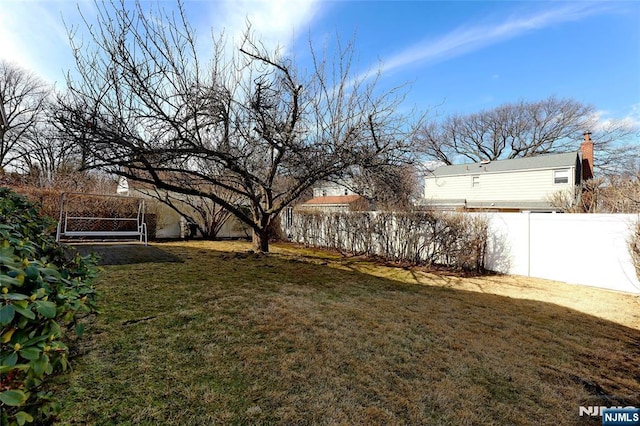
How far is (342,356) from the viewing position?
8.53ft

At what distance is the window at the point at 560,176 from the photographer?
16.2 meters

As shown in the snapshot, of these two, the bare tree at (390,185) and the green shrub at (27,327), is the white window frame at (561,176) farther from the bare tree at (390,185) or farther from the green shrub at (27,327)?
the green shrub at (27,327)

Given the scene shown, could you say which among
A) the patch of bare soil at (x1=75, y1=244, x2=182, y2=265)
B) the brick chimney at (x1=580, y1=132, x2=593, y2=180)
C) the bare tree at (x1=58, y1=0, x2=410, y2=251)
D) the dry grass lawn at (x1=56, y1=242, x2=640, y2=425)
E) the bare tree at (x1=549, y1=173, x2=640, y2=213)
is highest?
the brick chimney at (x1=580, y1=132, x2=593, y2=180)

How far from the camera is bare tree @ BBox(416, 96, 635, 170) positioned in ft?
75.1

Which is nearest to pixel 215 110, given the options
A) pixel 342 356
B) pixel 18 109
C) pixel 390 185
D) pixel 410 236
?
pixel 390 185

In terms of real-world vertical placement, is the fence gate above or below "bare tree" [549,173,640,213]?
below

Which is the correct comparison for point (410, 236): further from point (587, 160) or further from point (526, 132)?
point (526, 132)

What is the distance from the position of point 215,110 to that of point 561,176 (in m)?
19.0

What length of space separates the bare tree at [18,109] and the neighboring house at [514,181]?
2555cm

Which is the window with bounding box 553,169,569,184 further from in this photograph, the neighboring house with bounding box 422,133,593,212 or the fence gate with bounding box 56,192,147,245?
the fence gate with bounding box 56,192,147,245

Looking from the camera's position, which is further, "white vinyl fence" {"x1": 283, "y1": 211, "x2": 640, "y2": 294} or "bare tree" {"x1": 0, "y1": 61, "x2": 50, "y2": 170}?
"bare tree" {"x1": 0, "y1": 61, "x2": 50, "y2": 170}

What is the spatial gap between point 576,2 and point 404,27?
2882 mm

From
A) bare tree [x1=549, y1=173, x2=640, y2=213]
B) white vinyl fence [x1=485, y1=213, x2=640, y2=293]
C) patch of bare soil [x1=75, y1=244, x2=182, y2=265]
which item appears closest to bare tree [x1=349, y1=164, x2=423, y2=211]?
white vinyl fence [x1=485, y1=213, x2=640, y2=293]

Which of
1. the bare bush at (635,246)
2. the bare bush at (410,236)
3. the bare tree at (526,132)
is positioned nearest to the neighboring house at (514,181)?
the bare tree at (526,132)
